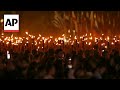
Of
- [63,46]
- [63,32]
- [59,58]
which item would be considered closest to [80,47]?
[63,46]

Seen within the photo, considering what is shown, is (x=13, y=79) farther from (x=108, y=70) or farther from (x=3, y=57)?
(x=108, y=70)

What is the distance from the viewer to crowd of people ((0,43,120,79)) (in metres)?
6.86

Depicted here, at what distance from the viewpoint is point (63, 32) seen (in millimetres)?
10734

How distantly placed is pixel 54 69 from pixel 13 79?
42.8 inches

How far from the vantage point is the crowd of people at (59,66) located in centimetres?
686

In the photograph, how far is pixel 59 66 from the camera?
734cm
